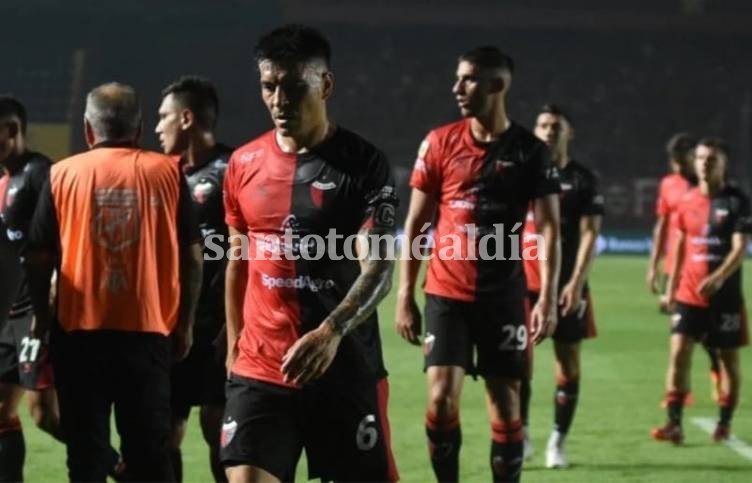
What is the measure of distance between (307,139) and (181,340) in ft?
4.46

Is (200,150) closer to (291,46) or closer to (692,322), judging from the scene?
(291,46)

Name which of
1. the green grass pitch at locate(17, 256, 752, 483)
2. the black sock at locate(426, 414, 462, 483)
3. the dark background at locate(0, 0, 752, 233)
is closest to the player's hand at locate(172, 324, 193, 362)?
the black sock at locate(426, 414, 462, 483)

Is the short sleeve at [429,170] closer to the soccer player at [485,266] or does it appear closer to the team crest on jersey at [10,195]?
the soccer player at [485,266]

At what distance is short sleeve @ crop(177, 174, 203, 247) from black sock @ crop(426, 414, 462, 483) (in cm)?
192

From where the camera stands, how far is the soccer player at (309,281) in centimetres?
493

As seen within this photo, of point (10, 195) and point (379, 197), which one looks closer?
point (379, 197)

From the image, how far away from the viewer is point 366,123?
3850cm

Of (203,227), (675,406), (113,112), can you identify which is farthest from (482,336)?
(675,406)

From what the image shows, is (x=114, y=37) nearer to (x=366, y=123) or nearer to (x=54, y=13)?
(x=54, y=13)

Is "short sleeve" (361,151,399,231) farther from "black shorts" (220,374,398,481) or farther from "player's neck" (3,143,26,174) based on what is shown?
"player's neck" (3,143,26,174)

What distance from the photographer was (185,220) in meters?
5.86

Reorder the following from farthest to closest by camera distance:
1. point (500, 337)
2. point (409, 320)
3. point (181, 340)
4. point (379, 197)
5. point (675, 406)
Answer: point (675, 406) → point (500, 337) → point (409, 320) → point (181, 340) → point (379, 197)

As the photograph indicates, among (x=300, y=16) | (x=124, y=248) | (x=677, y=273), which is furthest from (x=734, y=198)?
(x=300, y=16)

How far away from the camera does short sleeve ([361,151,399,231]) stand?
488 centimetres
